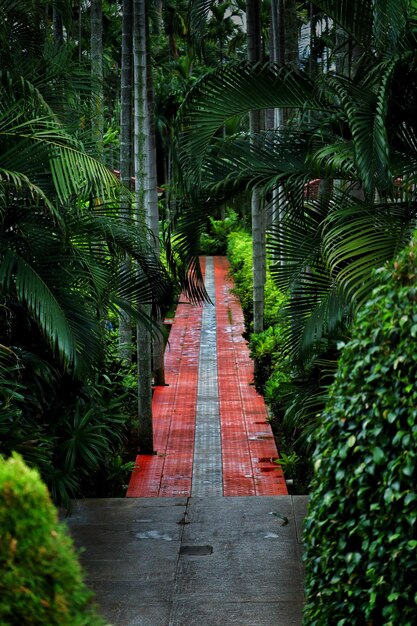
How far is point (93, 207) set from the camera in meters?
7.35

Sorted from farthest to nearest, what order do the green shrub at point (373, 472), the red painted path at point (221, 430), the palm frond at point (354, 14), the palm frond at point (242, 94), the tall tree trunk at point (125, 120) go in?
the tall tree trunk at point (125, 120)
the red painted path at point (221, 430)
the palm frond at point (242, 94)
the palm frond at point (354, 14)
the green shrub at point (373, 472)

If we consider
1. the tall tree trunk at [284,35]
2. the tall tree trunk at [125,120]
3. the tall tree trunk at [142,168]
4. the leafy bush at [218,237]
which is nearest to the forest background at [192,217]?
the tall tree trunk at [142,168]

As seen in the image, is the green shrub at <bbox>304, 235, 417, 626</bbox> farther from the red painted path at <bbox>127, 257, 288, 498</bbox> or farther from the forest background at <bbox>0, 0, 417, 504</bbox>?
the red painted path at <bbox>127, 257, 288, 498</bbox>

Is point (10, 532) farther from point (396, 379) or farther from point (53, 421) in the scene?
point (53, 421)

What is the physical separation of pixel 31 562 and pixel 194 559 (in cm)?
396

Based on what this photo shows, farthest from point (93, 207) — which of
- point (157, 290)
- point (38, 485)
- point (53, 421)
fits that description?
point (38, 485)

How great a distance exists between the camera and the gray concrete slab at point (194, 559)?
16.9 ft

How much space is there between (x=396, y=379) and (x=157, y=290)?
4.71 meters

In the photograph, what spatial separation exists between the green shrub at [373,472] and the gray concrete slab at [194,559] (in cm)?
132

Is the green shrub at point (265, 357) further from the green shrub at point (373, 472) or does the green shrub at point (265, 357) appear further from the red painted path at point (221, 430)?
the green shrub at point (373, 472)

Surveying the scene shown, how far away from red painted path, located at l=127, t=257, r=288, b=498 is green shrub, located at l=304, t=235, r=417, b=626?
12.3ft

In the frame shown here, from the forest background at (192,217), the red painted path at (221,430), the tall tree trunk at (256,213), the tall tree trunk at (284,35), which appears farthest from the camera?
the tall tree trunk at (284,35)

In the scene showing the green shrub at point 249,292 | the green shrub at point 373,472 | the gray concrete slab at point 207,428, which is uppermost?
the green shrub at point 373,472

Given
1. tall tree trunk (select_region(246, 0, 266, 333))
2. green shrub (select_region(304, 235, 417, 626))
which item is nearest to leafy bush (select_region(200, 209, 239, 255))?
tall tree trunk (select_region(246, 0, 266, 333))
